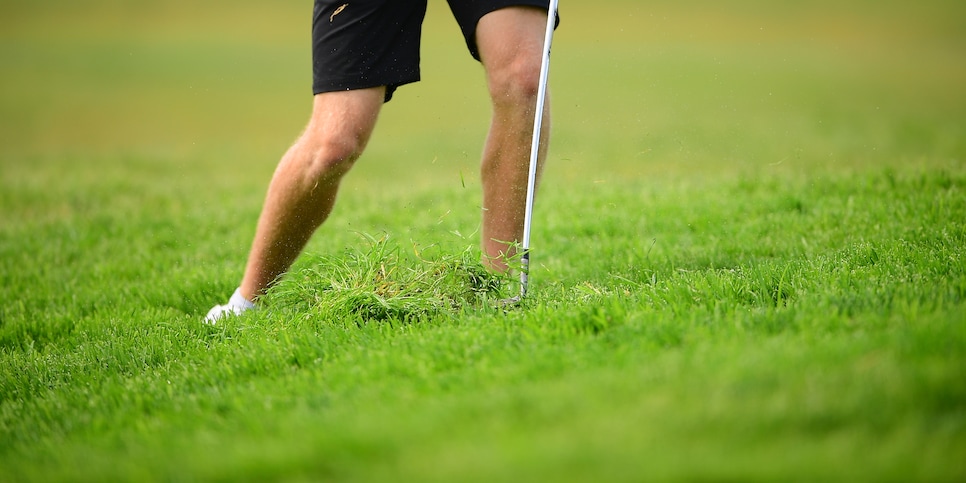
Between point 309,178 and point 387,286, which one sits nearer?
point 387,286

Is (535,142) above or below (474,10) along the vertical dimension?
below

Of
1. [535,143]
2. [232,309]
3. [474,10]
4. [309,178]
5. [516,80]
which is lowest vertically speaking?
[232,309]

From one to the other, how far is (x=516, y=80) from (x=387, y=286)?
3.18 feet

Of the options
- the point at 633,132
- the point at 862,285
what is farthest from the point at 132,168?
the point at 862,285

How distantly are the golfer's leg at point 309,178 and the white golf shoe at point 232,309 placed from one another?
0.09 feet

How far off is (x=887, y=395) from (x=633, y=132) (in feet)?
40.9

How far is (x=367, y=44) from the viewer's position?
3822mm

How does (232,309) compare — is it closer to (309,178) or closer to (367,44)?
(309,178)

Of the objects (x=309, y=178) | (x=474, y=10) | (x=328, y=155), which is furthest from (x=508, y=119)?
(x=309, y=178)

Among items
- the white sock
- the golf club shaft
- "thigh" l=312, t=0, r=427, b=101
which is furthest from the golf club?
the white sock

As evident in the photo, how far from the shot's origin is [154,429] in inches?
108

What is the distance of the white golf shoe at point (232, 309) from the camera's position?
401 centimetres

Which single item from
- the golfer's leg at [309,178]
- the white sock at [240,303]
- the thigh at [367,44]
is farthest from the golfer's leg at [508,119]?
the white sock at [240,303]

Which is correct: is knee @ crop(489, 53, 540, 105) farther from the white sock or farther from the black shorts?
the white sock
